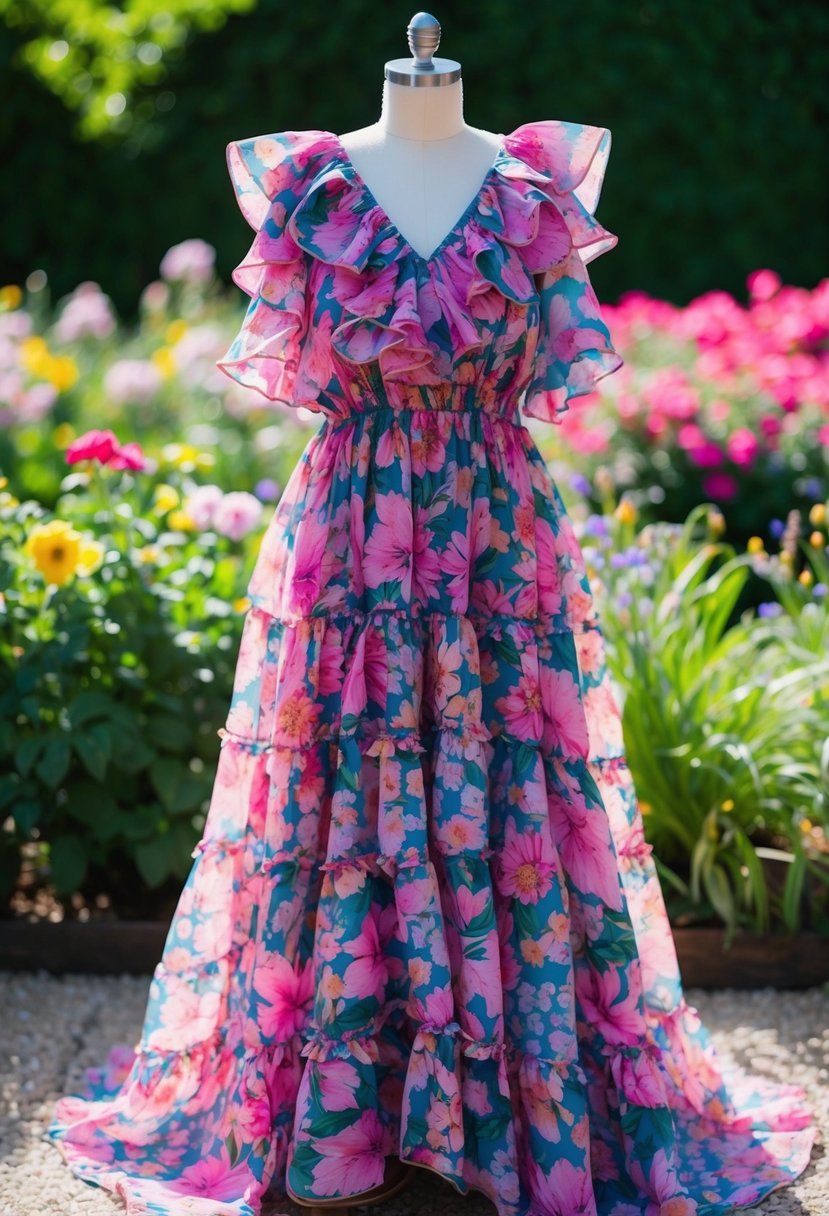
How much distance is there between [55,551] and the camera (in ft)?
9.05

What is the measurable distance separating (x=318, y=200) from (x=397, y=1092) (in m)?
1.27

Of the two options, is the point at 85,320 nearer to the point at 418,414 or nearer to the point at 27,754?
the point at 27,754

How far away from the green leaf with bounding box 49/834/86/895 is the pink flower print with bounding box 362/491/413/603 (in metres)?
1.17

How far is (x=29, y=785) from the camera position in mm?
2787

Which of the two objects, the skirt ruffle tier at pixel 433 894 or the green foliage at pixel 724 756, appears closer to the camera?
the skirt ruffle tier at pixel 433 894

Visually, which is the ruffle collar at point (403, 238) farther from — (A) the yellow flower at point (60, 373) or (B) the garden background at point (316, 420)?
(A) the yellow flower at point (60, 373)

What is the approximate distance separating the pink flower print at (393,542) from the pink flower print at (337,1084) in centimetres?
65

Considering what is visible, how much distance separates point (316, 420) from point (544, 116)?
8.89 feet

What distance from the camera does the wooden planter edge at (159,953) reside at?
280 centimetres

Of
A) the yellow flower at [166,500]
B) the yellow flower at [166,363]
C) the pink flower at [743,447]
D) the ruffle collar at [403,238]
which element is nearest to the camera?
the ruffle collar at [403,238]

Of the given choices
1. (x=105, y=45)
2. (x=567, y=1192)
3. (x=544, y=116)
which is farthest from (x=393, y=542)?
(x=544, y=116)

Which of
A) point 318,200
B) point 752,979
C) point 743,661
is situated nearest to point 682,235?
point 743,661

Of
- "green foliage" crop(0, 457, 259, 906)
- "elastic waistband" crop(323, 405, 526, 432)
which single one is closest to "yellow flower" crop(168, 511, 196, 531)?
"green foliage" crop(0, 457, 259, 906)

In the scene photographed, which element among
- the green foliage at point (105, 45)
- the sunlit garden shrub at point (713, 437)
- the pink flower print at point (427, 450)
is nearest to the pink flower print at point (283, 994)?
the pink flower print at point (427, 450)
